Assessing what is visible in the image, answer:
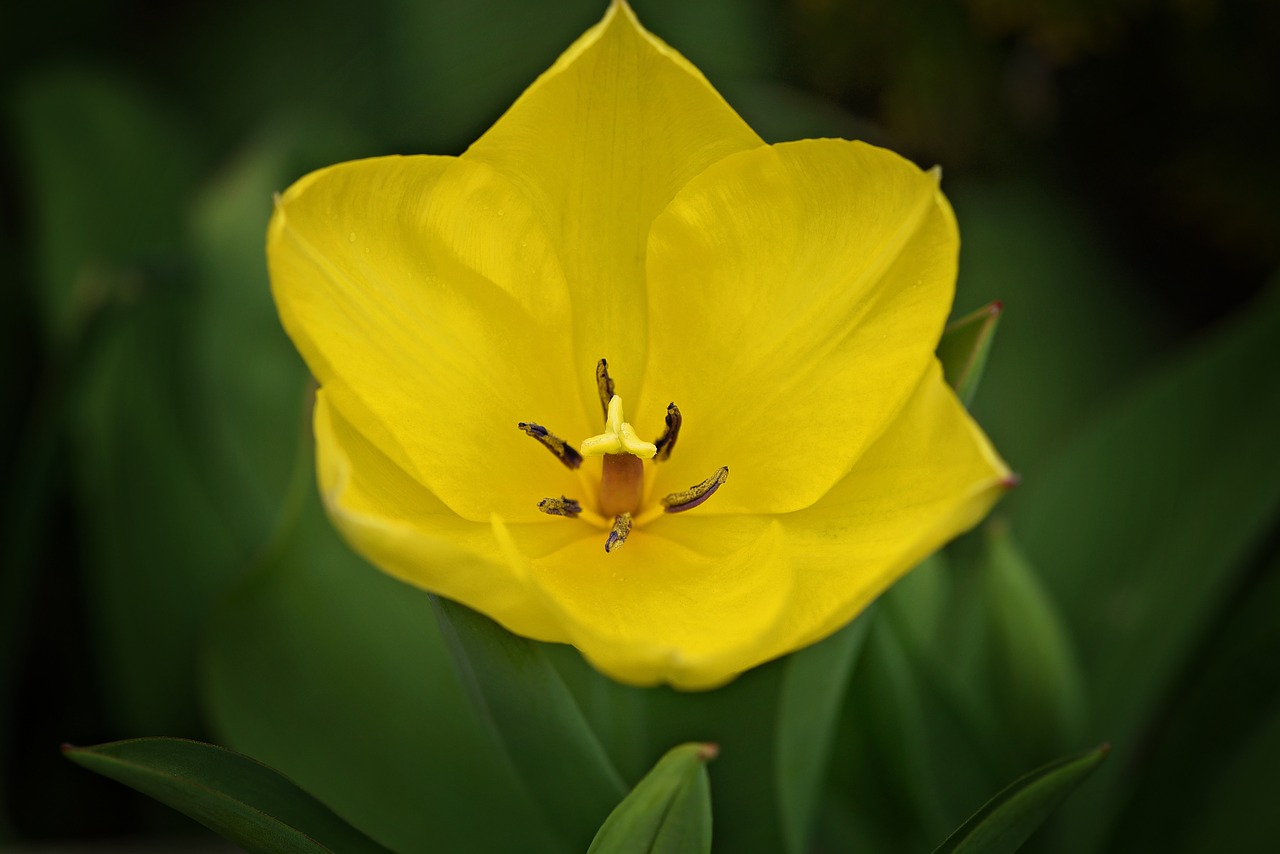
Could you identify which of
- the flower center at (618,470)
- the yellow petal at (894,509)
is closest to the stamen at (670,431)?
the flower center at (618,470)

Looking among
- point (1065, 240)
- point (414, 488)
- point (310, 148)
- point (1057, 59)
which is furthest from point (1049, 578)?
point (310, 148)

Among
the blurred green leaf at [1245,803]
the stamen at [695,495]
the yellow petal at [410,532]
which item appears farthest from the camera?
the blurred green leaf at [1245,803]

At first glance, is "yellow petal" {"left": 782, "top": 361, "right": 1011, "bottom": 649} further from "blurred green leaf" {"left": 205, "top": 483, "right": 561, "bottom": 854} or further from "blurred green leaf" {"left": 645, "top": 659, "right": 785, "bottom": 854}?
Answer: "blurred green leaf" {"left": 205, "top": 483, "right": 561, "bottom": 854}

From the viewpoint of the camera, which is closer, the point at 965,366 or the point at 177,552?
the point at 965,366

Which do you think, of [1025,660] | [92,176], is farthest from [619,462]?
[92,176]

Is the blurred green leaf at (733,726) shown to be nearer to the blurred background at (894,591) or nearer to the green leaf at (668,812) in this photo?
the blurred background at (894,591)

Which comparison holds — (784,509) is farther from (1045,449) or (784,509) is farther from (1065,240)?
(1065,240)
